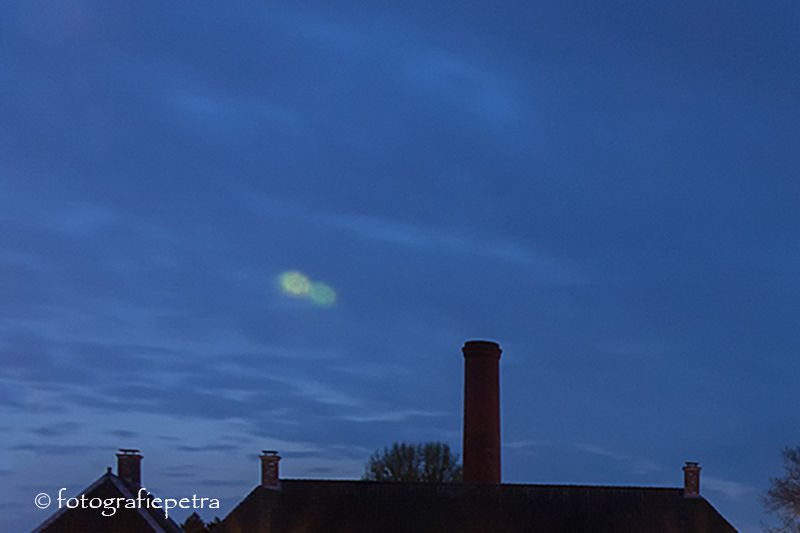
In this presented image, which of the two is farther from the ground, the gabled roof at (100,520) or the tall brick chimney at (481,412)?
the tall brick chimney at (481,412)

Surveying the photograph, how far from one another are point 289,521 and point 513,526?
926cm

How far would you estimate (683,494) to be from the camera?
136 feet

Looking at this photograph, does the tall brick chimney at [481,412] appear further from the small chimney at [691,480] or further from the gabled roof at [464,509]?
the small chimney at [691,480]

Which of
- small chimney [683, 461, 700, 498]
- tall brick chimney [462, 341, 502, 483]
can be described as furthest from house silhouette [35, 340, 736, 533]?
tall brick chimney [462, 341, 502, 483]

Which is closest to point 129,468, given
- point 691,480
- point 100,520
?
point 100,520

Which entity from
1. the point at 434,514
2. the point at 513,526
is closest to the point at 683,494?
the point at 513,526

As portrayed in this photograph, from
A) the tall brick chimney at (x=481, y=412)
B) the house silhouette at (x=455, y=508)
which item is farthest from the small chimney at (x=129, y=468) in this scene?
the tall brick chimney at (x=481, y=412)

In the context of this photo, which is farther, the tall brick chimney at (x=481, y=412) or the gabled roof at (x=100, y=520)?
the tall brick chimney at (x=481, y=412)

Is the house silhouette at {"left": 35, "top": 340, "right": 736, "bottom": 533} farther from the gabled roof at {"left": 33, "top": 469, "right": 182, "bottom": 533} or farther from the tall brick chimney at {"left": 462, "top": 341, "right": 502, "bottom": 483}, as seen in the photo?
the tall brick chimney at {"left": 462, "top": 341, "right": 502, "bottom": 483}

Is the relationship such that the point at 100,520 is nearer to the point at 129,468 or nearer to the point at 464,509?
the point at 129,468

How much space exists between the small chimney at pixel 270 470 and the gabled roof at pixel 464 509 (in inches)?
9.1

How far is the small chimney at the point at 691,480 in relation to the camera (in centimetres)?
4153

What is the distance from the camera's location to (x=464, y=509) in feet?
128

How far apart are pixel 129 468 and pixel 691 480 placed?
80.1 ft
